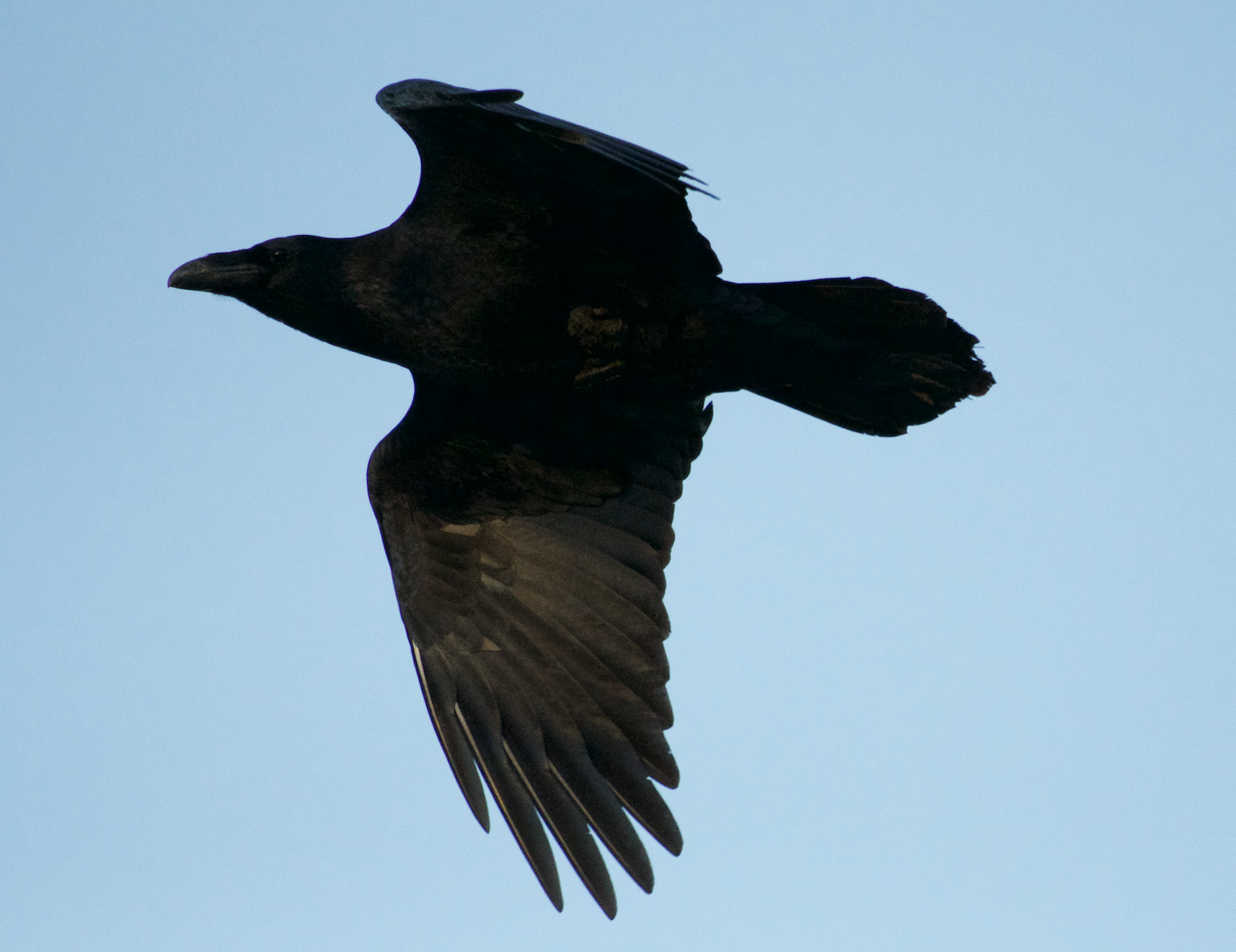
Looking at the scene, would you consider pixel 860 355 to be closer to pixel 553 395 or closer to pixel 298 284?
pixel 553 395

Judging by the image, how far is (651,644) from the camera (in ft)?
22.1

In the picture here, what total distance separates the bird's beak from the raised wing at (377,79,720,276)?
27.2 inches

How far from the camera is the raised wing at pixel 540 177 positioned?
5.33 m

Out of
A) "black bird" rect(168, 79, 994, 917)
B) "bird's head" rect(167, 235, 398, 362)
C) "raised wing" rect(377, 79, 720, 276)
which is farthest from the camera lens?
"bird's head" rect(167, 235, 398, 362)

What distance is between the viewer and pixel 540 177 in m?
5.88

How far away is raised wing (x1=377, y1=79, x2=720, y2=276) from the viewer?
533 centimetres

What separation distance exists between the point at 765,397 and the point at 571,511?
968mm

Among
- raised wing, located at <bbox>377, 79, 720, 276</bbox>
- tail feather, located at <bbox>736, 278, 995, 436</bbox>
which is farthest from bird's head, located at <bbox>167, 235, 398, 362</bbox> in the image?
tail feather, located at <bbox>736, 278, 995, 436</bbox>

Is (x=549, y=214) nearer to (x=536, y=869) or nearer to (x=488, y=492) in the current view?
(x=488, y=492)

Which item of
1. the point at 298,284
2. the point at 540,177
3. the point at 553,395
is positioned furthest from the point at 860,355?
the point at 298,284

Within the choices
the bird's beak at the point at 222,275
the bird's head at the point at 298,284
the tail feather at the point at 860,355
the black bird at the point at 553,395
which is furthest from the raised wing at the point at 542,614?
the bird's beak at the point at 222,275

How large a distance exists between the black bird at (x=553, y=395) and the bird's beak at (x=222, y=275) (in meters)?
0.01

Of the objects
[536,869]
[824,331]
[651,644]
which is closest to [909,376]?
[824,331]

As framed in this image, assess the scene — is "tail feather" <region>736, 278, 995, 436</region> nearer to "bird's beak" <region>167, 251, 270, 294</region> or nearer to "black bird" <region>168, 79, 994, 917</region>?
"black bird" <region>168, 79, 994, 917</region>
